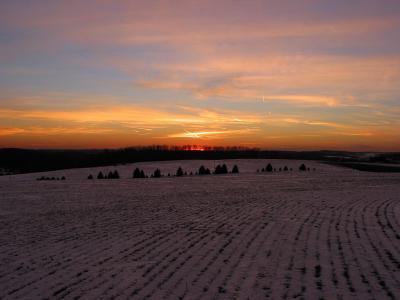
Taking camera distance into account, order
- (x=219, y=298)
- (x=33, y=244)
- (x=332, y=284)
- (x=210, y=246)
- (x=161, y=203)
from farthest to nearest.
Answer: (x=161, y=203) < (x=33, y=244) < (x=210, y=246) < (x=332, y=284) < (x=219, y=298)

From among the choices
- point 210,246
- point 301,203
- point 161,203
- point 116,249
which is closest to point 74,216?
point 161,203

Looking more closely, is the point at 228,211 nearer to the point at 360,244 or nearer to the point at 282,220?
the point at 282,220

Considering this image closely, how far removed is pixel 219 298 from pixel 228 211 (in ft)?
35.3

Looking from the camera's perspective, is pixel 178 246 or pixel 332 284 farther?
pixel 178 246

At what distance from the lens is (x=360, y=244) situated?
10.9 metres

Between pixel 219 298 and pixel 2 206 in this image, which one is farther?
pixel 2 206

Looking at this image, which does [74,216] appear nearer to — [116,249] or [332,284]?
[116,249]

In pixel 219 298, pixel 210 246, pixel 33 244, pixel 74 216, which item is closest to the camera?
pixel 219 298

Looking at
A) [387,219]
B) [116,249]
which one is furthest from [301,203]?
[116,249]

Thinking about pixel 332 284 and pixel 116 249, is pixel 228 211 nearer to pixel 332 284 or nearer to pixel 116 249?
pixel 116 249

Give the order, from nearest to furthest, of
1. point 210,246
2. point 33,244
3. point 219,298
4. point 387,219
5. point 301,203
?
1. point 219,298
2. point 210,246
3. point 33,244
4. point 387,219
5. point 301,203

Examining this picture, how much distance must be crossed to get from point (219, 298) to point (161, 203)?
14657 millimetres

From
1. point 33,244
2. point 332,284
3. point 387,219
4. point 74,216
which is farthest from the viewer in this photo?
point 74,216

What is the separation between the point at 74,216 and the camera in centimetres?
1731
